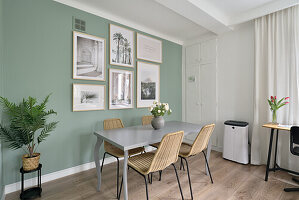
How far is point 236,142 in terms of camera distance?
2.97 meters

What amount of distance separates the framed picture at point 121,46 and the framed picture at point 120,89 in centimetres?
20

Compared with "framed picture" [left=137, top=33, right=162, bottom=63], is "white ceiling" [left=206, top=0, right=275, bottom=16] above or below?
above

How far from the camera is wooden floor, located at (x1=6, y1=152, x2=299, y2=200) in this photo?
1960mm

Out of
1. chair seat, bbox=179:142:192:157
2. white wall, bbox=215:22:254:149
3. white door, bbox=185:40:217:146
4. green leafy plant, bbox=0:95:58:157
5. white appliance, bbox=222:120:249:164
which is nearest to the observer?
green leafy plant, bbox=0:95:58:157

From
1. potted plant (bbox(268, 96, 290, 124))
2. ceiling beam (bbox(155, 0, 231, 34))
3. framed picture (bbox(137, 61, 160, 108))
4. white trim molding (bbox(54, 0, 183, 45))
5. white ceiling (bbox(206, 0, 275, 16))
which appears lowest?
potted plant (bbox(268, 96, 290, 124))

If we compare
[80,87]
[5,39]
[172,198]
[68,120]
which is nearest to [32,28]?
[5,39]

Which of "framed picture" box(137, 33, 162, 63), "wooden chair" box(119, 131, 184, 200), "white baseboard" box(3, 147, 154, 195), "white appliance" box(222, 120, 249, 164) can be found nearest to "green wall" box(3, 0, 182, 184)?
"white baseboard" box(3, 147, 154, 195)

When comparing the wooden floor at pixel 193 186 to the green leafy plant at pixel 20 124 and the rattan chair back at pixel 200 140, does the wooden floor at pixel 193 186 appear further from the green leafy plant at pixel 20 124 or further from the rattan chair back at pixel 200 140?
the green leafy plant at pixel 20 124

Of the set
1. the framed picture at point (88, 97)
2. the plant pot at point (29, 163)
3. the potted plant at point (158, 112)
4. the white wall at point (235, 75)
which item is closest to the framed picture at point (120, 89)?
the framed picture at point (88, 97)

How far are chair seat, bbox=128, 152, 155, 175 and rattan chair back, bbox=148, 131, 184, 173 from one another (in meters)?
0.10

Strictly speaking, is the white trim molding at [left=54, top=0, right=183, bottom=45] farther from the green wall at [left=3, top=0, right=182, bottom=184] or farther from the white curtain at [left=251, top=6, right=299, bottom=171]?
the white curtain at [left=251, top=6, right=299, bottom=171]

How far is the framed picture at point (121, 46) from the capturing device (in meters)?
2.92

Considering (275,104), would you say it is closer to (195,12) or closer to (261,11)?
(261,11)

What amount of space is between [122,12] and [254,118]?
3290 millimetres
